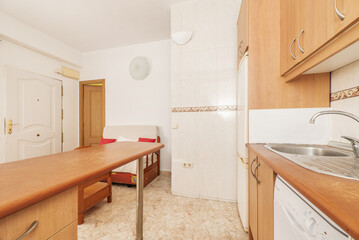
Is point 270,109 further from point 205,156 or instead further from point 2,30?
point 2,30

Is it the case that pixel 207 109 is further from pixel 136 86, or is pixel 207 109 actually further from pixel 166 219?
pixel 136 86

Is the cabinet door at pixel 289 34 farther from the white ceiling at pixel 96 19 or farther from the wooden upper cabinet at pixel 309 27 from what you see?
the white ceiling at pixel 96 19

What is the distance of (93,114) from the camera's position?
4.00 meters

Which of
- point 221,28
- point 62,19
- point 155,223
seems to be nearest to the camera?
point 155,223

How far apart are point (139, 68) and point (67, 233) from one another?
129 inches

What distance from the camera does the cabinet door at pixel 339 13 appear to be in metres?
0.61

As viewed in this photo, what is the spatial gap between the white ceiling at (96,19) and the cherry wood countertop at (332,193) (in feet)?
8.68

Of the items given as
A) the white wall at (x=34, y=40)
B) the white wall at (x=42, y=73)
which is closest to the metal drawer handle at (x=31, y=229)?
the white wall at (x=42, y=73)

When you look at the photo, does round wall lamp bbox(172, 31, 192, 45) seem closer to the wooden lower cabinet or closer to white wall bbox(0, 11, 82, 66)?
the wooden lower cabinet

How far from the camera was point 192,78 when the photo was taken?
2.29 m

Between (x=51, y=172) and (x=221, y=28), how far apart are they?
2429mm

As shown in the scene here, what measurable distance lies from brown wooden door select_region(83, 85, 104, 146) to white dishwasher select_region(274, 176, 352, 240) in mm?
4030

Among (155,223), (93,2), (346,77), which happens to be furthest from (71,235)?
(93,2)

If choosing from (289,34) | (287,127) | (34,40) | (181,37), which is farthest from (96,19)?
(287,127)
